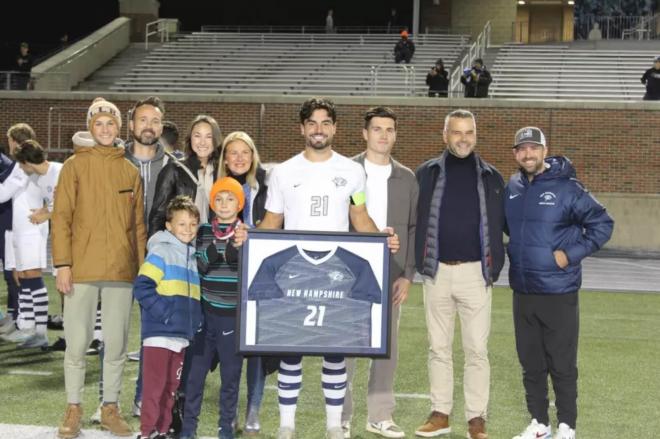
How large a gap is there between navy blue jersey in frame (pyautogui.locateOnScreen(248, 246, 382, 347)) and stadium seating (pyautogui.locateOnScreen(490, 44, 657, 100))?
872 inches

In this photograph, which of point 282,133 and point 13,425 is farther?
point 282,133

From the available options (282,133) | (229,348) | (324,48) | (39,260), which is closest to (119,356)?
(229,348)

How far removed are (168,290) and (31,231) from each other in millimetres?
4012

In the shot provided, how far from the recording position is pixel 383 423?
6.85 metres

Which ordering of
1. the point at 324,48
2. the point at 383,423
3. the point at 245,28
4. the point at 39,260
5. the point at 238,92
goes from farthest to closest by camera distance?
the point at 245,28
the point at 324,48
the point at 238,92
the point at 39,260
the point at 383,423

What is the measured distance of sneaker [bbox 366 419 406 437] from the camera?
6777 mm

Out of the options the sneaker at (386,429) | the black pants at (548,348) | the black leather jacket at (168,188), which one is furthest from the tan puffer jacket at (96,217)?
the black pants at (548,348)

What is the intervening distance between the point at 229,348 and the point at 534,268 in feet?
6.43

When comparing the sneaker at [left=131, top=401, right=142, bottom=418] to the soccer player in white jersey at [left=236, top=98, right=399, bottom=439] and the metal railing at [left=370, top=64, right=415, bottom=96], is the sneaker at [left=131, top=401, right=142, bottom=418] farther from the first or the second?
the metal railing at [left=370, top=64, right=415, bottom=96]

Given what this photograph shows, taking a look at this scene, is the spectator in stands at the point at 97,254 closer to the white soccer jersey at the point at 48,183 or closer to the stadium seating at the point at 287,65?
the white soccer jersey at the point at 48,183

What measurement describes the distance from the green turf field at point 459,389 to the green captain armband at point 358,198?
1552mm

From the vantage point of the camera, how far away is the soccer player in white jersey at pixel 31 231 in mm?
9477

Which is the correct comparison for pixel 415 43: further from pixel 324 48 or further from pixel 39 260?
pixel 39 260

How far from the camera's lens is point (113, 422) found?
657 cm
